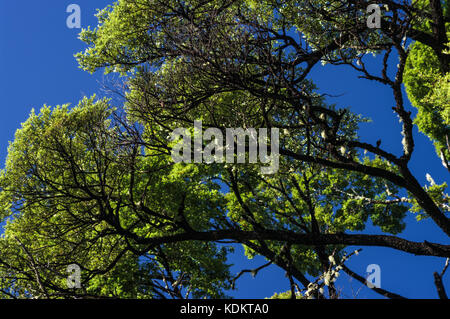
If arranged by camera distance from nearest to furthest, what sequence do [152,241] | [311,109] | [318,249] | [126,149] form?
[311,109] → [152,241] → [126,149] → [318,249]

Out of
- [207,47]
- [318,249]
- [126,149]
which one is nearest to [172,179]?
[126,149]

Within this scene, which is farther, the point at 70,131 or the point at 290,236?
the point at 70,131

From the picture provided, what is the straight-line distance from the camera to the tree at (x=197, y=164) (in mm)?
9484

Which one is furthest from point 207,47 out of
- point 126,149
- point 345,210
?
point 345,210

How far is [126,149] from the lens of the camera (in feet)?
35.3

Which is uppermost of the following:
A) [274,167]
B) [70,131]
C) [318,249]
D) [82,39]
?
[82,39]

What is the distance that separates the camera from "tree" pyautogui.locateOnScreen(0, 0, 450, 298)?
9.48 m

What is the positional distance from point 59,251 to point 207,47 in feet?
31.9

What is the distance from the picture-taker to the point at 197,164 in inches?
553

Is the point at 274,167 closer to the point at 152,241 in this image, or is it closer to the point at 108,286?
the point at 152,241

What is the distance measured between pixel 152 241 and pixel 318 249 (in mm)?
6876
